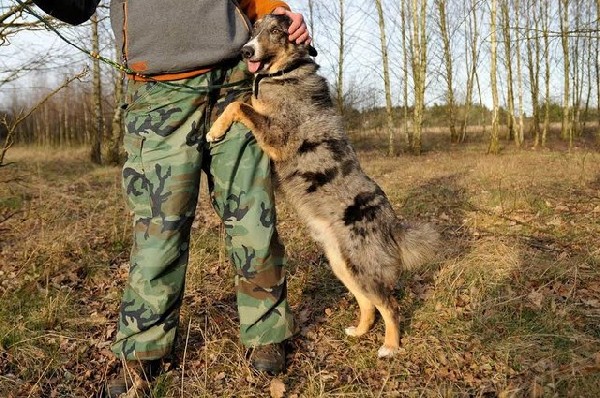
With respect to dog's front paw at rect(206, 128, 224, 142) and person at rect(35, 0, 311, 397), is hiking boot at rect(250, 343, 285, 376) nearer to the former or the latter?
person at rect(35, 0, 311, 397)

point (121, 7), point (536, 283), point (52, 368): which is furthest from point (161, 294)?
point (536, 283)

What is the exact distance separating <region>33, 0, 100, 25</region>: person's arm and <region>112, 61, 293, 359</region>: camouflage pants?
0.48m

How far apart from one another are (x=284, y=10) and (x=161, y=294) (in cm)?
211

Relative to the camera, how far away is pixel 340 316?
381 centimetres

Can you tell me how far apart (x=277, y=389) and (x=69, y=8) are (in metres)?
2.50

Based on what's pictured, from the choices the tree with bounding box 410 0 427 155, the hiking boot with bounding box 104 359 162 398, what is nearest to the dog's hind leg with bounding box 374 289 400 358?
the hiking boot with bounding box 104 359 162 398

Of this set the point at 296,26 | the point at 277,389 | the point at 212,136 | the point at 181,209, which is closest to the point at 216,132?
the point at 212,136

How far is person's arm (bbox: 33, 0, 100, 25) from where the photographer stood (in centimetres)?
247

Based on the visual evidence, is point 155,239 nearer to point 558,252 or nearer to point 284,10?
point 284,10

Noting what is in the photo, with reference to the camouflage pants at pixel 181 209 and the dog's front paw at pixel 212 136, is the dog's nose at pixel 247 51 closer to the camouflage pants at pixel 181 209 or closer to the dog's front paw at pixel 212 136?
the camouflage pants at pixel 181 209

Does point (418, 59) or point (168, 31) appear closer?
point (168, 31)

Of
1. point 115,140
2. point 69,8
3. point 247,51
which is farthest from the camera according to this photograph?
point 115,140

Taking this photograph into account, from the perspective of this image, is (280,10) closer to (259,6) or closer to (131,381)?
(259,6)

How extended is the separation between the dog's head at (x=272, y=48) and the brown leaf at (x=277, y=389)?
2059mm
